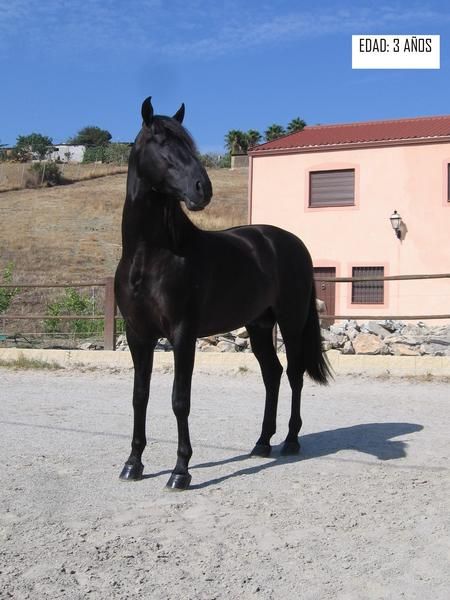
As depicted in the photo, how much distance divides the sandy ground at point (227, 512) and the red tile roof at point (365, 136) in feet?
43.2

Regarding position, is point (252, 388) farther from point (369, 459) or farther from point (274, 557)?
point (274, 557)

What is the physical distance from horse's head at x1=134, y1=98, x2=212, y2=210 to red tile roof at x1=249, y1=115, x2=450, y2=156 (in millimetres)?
15533

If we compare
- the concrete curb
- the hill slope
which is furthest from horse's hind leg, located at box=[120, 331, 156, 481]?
the hill slope

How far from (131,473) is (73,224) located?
35.7 metres

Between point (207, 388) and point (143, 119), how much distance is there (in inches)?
211

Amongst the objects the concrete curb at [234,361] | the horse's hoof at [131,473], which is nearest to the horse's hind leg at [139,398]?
the horse's hoof at [131,473]

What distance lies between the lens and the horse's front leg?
419 cm

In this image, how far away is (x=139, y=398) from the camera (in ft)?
14.9

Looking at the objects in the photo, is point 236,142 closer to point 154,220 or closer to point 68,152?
point 68,152

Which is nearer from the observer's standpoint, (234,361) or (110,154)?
(234,361)

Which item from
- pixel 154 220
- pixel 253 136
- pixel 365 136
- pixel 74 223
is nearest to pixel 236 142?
pixel 253 136

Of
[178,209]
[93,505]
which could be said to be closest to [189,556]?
[93,505]

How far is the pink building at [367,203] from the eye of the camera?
18.3 m

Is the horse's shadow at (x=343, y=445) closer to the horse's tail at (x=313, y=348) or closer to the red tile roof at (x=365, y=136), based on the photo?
the horse's tail at (x=313, y=348)
